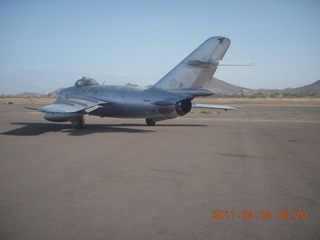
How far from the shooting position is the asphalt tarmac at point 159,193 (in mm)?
4320

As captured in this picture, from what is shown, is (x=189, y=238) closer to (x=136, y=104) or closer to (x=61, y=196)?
(x=61, y=196)

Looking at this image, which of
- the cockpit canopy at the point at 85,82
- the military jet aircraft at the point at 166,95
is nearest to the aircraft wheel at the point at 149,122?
the military jet aircraft at the point at 166,95

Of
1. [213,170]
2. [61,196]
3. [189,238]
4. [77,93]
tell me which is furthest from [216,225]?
[77,93]

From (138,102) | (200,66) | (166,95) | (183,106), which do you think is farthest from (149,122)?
(200,66)

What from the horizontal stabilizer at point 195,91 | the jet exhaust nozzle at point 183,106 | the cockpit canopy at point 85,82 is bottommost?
the jet exhaust nozzle at point 183,106

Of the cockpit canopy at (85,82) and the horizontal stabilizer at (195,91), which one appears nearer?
the horizontal stabilizer at (195,91)

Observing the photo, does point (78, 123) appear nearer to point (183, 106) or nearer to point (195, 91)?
point (183, 106)

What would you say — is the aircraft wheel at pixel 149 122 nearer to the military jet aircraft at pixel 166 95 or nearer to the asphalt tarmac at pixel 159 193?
the military jet aircraft at pixel 166 95

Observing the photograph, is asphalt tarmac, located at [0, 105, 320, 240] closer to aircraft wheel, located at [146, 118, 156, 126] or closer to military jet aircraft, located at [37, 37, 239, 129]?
military jet aircraft, located at [37, 37, 239, 129]

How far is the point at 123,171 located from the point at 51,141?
20.3 feet

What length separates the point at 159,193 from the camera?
19.4ft

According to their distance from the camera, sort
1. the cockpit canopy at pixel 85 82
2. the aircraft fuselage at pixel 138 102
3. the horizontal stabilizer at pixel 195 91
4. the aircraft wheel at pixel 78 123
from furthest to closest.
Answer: the cockpit canopy at pixel 85 82, the aircraft wheel at pixel 78 123, the aircraft fuselage at pixel 138 102, the horizontal stabilizer at pixel 195 91

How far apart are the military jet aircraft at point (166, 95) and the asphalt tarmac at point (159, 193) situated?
201 inches

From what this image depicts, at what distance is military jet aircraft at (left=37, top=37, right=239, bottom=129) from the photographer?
15672mm
